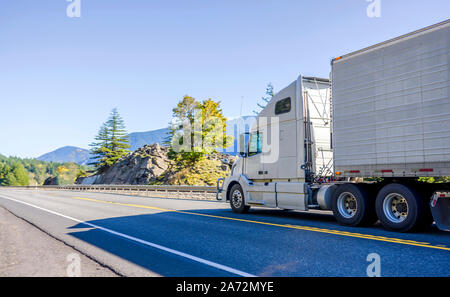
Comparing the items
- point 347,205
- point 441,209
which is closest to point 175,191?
point 347,205

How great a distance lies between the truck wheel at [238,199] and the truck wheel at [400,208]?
201 inches

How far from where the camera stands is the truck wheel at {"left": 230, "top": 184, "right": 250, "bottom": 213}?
41.4ft

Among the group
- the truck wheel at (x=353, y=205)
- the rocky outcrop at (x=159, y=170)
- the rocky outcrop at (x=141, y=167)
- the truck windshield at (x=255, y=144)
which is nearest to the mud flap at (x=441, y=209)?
the truck wheel at (x=353, y=205)

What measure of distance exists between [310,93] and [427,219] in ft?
15.6

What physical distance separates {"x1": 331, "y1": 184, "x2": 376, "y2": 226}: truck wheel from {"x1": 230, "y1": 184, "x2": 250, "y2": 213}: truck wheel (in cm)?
382

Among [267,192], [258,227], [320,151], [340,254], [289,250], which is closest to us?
[340,254]

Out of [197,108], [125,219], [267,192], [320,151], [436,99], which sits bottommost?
[125,219]

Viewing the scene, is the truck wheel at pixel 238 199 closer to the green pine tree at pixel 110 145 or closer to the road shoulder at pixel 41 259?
the road shoulder at pixel 41 259

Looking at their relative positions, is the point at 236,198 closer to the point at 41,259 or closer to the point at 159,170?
the point at 41,259

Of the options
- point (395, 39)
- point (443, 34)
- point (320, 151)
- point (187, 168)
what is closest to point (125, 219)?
point (320, 151)

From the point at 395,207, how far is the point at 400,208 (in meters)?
0.17

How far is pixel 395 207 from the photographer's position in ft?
27.0

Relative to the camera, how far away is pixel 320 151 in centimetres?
1070
